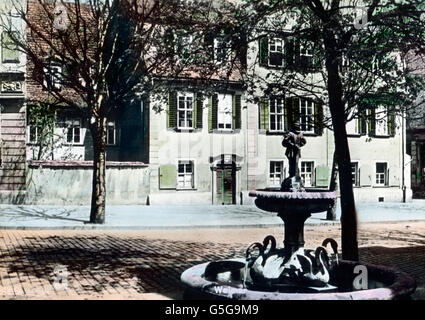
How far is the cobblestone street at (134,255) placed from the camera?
24.2ft

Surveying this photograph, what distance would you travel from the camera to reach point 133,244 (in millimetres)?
12328

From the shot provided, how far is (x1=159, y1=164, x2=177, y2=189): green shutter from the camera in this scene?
74.5 ft

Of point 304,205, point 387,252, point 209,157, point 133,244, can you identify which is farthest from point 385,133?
point 304,205

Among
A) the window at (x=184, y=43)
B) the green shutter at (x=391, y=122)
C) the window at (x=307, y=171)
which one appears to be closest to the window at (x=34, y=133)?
the window at (x=307, y=171)

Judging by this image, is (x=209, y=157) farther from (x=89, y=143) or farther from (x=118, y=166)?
(x=89, y=143)

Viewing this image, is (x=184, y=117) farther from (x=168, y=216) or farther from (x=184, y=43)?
(x=184, y=43)

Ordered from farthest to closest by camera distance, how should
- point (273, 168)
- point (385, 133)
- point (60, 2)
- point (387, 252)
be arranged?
point (385, 133)
point (273, 168)
point (60, 2)
point (387, 252)

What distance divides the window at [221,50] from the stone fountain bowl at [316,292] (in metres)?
3.29

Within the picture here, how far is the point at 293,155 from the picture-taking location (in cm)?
654

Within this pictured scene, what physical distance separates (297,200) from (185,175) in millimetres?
17049

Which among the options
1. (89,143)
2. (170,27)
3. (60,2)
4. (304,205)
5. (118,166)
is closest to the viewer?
(304,205)

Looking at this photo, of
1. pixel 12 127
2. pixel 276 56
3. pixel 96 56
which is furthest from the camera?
pixel 12 127

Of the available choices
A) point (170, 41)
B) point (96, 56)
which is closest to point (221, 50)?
point (170, 41)

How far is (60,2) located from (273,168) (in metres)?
10.3
